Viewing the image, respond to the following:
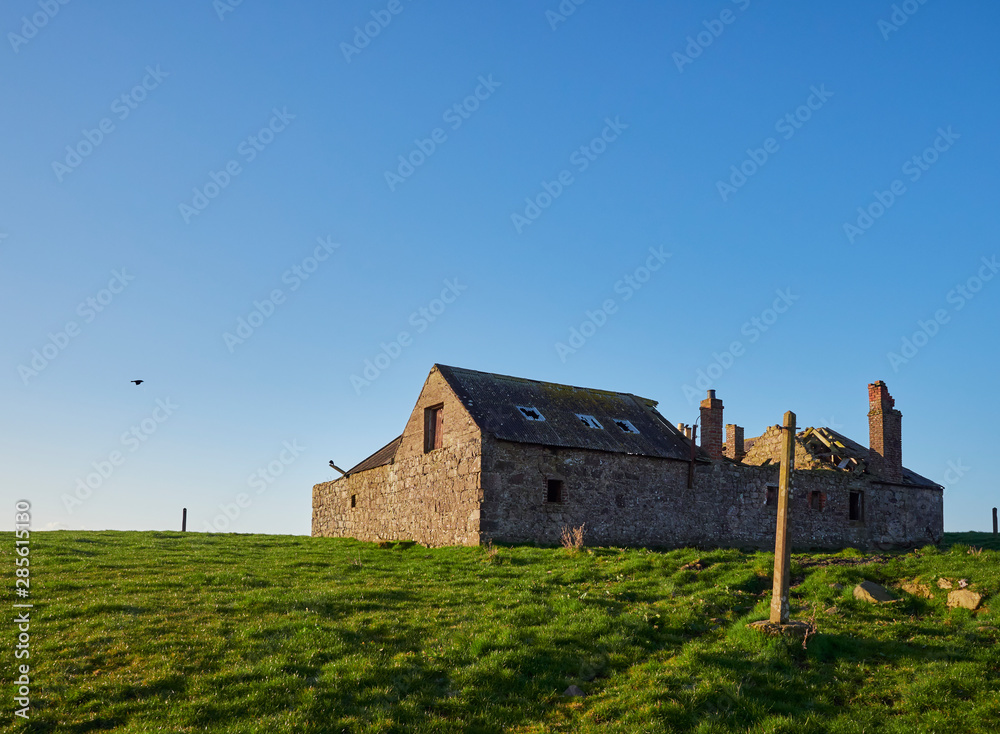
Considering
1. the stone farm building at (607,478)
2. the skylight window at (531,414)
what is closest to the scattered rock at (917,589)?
the stone farm building at (607,478)

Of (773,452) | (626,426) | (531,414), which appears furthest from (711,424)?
(531,414)

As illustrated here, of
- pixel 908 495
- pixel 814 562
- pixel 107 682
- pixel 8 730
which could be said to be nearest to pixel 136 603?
pixel 107 682

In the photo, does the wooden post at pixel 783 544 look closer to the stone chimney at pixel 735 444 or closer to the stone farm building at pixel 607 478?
the stone farm building at pixel 607 478

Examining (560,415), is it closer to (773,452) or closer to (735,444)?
(735,444)

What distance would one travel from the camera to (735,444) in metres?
35.3

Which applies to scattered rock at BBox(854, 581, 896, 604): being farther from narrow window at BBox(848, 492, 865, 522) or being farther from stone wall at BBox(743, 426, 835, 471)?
narrow window at BBox(848, 492, 865, 522)

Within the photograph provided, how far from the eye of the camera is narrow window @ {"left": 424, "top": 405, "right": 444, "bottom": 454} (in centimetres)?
3197

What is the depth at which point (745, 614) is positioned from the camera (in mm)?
15969

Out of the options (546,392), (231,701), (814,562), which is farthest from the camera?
(546,392)

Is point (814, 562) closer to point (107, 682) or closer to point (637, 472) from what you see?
point (637, 472)

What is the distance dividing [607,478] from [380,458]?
12.9 metres

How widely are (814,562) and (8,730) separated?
19.0m

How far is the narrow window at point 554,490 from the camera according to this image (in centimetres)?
2956

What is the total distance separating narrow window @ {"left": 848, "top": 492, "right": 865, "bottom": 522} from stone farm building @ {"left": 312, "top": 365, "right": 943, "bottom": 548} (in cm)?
5
